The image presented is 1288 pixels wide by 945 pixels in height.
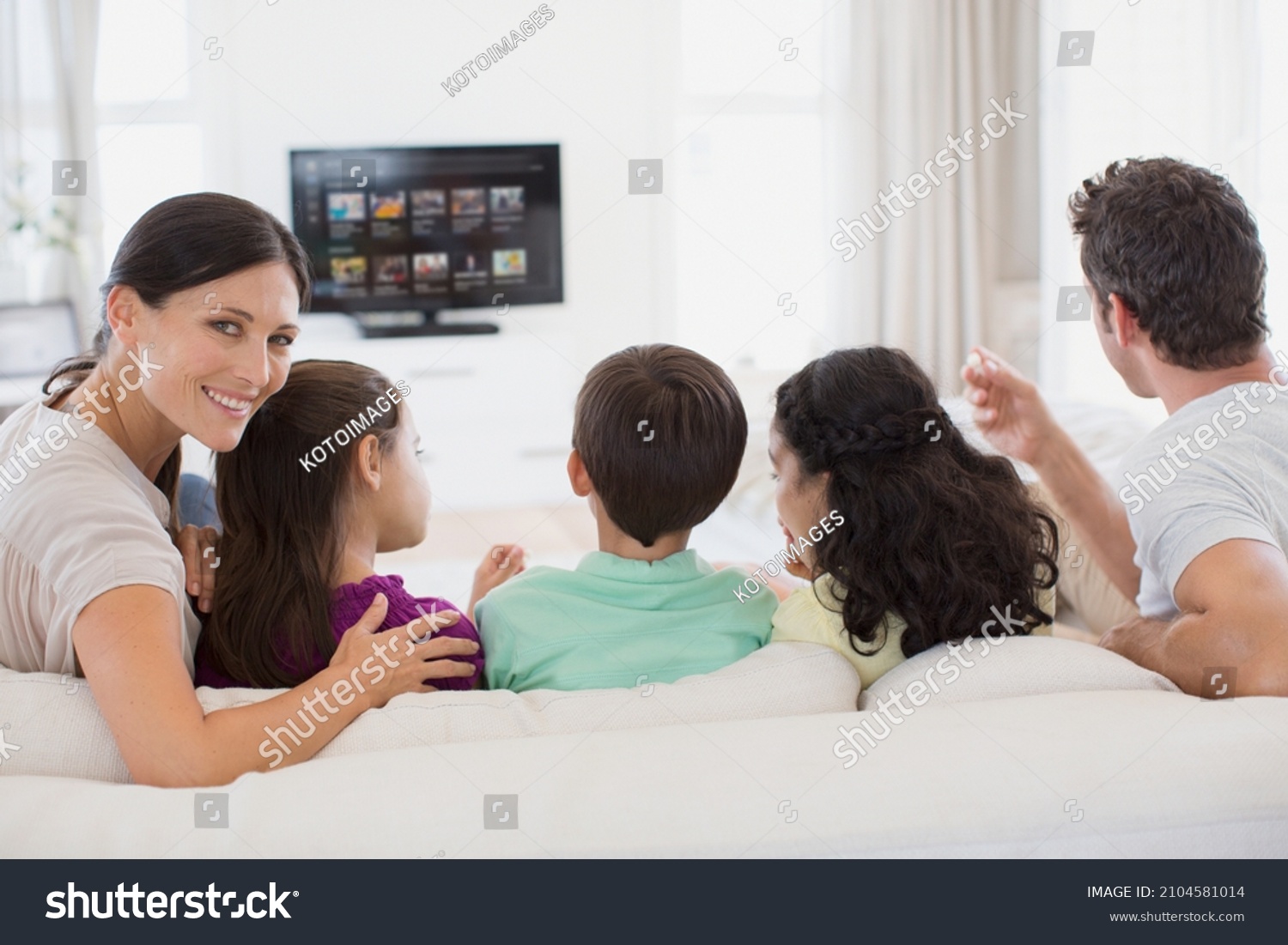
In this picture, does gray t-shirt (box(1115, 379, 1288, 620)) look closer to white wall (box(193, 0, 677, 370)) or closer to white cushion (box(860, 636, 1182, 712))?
white cushion (box(860, 636, 1182, 712))

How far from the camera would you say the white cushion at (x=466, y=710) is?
1103 millimetres

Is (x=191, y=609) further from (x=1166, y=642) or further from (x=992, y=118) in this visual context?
(x=992, y=118)

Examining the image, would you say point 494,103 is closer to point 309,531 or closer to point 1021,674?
point 309,531

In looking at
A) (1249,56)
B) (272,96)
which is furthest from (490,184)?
(1249,56)

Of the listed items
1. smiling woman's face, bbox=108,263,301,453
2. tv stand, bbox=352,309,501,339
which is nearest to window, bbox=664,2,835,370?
tv stand, bbox=352,309,501,339

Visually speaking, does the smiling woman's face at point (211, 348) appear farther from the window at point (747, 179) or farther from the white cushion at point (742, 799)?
the window at point (747, 179)

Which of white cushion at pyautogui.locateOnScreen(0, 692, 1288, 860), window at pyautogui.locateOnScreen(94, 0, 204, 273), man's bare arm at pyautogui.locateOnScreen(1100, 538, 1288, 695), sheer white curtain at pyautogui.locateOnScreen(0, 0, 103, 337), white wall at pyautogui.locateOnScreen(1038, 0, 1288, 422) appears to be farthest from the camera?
window at pyautogui.locateOnScreen(94, 0, 204, 273)

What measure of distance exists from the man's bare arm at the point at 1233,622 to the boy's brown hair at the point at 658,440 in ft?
1.67

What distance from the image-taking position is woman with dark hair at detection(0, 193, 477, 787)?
3.55ft

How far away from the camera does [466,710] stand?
113 cm

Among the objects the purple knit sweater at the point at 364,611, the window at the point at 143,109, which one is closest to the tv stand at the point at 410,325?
the window at the point at 143,109

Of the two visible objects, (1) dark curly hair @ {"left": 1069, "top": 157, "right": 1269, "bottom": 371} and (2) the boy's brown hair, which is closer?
(2) the boy's brown hair

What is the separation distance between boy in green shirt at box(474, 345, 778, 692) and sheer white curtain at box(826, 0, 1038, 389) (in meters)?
4.34
